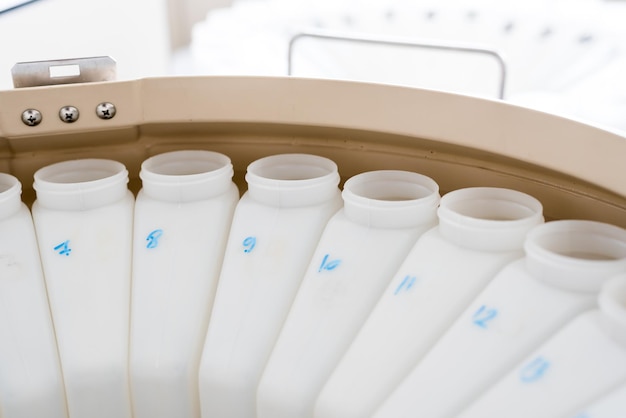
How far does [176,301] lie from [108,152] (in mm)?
338

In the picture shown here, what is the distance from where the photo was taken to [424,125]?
1.04 metres

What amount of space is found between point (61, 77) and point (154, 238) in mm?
309

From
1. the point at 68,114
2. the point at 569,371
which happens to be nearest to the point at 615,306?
the point at 569,371

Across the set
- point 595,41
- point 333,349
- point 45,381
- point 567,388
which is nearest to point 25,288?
point 45,381

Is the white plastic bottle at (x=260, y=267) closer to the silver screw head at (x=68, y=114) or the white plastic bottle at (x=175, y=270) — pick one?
the white plastic bottle at (x=175, y=270)

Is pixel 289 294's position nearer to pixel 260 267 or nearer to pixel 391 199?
pixel 260 267

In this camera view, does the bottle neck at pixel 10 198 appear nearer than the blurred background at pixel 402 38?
Yes

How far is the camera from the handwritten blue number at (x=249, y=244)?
3.41 ft

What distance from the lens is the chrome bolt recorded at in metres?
1.13

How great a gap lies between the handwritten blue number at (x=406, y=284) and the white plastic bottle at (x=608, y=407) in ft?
0.87

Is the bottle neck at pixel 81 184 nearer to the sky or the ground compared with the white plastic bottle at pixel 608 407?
nearer to the sky

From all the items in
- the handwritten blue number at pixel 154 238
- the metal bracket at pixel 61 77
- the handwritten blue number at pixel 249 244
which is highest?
the metal bracket at pixel 61 77

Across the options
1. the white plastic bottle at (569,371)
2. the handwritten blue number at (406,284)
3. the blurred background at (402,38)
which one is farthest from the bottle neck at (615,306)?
the blurred background at (402,38)

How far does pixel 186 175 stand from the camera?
1.14 m
